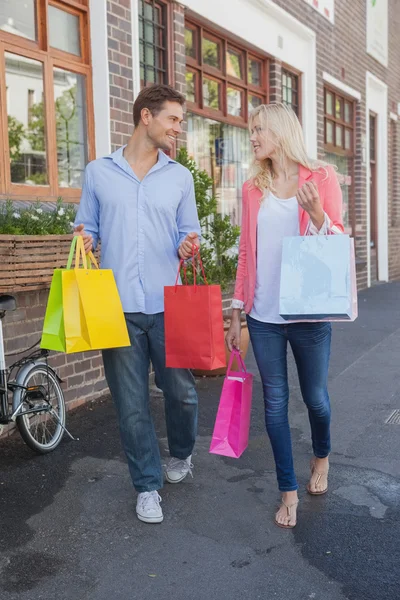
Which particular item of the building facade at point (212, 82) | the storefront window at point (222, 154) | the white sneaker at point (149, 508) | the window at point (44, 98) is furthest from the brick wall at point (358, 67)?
the white sneaker at point (149, 508)

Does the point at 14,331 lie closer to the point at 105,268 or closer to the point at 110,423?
the point at 110,423

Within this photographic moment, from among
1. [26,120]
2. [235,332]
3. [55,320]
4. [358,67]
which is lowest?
[235,332]

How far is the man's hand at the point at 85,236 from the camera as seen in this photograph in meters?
3.57

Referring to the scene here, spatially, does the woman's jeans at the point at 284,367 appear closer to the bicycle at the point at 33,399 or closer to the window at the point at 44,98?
the bicycle at the point at 33,399

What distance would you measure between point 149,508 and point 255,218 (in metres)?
1.52

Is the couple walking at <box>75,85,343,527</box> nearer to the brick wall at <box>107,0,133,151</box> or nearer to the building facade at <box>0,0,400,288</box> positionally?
the building facade at <box>0,0,400,288</box>

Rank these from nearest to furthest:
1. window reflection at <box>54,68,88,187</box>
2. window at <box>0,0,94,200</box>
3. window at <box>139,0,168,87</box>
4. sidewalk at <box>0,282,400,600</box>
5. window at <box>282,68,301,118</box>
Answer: sidewalk at <box>0,282,400,600</box> → window at <box>0,0,94,200</box> → window reflection at <box>54,68,88,187</box> → window at <box>139,0,168,87</box> → window at <box>282,68,301,118</box>

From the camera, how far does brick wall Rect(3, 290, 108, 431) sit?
545cm

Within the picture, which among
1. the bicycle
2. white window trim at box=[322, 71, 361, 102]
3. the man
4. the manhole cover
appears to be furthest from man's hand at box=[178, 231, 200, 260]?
white window trim at box=[322, 71, 361, 102]

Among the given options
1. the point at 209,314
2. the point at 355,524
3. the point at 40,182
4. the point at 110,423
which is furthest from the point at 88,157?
the point at 355,524

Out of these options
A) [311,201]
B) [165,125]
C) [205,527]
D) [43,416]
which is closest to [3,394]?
[43,416]

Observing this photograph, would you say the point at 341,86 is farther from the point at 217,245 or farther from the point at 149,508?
the point at 149,508

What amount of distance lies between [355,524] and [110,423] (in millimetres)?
2405

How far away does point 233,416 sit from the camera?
381 cm
